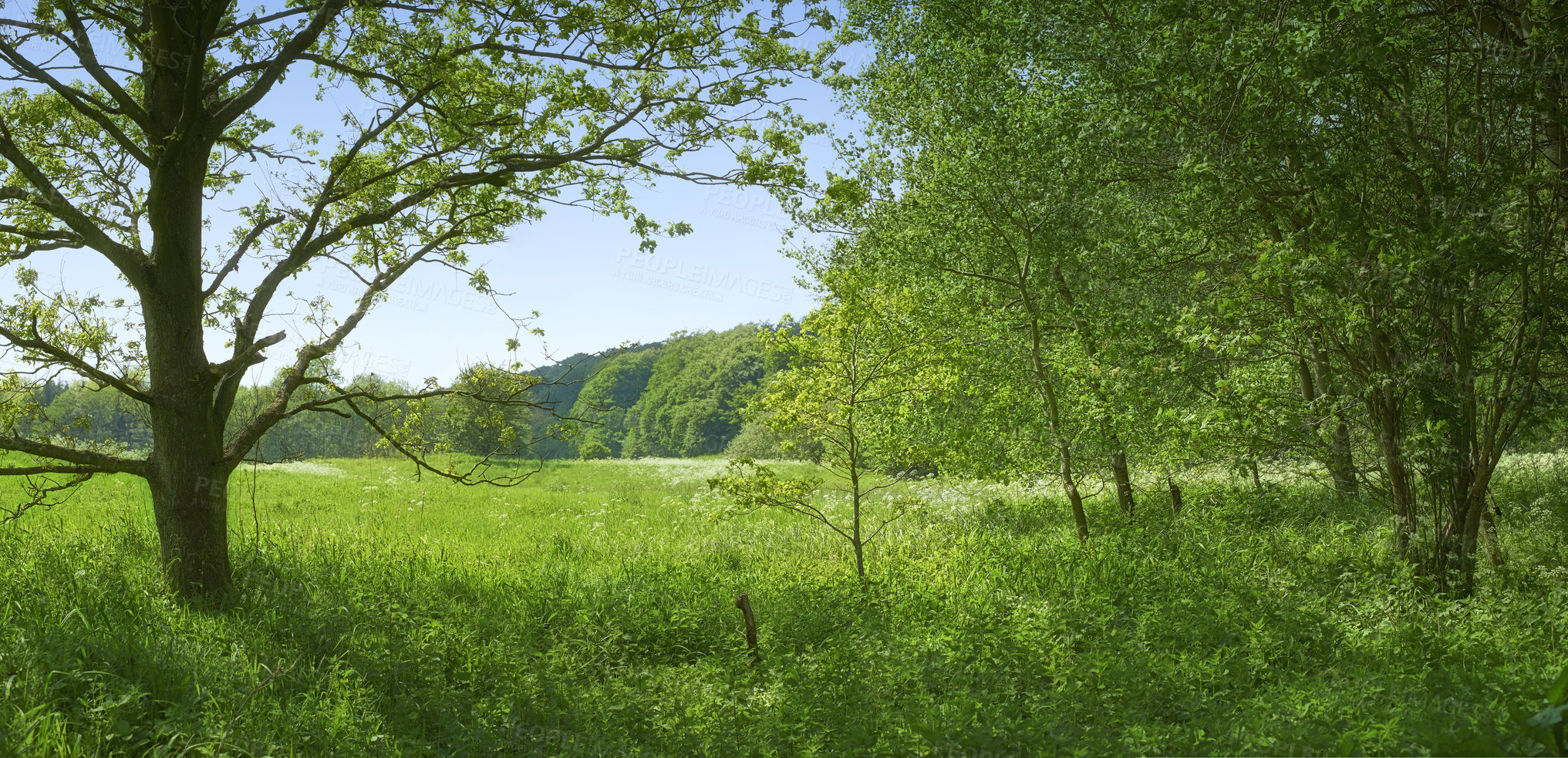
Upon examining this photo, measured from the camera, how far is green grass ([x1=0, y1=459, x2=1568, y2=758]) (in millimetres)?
4891

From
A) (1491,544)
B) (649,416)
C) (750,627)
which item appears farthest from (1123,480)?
(649,416)

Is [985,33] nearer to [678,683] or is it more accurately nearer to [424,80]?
[424,80]

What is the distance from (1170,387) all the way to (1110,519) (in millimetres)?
4399

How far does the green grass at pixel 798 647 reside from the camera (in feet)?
16.0

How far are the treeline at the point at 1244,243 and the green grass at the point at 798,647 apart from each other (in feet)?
4.72

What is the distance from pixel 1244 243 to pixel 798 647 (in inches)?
265

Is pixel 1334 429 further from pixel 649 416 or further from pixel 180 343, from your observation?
pixel 649 416

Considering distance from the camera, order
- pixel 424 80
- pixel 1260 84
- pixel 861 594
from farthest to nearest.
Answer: pixel 861 594 < pixel 424 80 < pixel 1260 84

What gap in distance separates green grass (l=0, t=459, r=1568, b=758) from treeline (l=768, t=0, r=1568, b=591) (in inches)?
56.7

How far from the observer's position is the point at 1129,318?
957cm

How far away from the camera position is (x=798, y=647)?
776 centimetres

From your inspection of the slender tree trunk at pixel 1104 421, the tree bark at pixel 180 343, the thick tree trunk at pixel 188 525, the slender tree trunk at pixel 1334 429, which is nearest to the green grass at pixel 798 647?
the thick tree trunk at pixel 188 525

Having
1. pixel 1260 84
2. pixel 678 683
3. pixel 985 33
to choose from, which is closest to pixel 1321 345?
pixel 1260 84

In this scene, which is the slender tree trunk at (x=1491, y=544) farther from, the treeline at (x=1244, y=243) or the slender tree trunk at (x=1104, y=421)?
the slender tree trunk at (x=1104, y=421)
